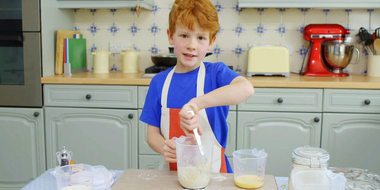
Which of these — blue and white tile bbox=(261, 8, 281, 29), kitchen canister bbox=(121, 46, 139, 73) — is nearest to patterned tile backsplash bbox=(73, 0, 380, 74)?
blue and white tile bbox=(261, 8, 281, 29)

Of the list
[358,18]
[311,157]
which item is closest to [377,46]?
[358,18]

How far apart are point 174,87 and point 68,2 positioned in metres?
1.60

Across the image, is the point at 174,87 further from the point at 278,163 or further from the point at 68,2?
the point at 68,2

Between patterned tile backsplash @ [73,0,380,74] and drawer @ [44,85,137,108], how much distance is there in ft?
1.89

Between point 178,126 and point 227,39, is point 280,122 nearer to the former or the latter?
point 227,39

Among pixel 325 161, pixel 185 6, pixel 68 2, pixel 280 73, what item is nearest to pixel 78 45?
pixel 68 2

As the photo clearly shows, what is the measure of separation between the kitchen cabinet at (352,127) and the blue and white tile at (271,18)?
73 cm

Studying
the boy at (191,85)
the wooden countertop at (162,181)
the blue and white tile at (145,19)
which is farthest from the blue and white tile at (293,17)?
the wooden countertop at (162,181)

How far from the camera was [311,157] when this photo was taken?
2.40ft

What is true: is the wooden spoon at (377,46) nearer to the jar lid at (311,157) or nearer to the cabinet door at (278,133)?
the cabinet door at (278,133)

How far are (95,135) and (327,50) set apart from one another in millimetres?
1573

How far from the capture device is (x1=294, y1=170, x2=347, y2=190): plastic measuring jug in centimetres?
66

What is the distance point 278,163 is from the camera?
213 cm

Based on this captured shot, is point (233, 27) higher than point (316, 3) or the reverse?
the reverse
